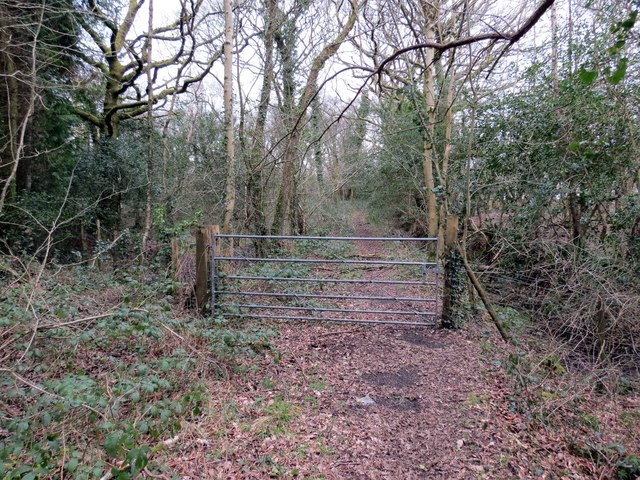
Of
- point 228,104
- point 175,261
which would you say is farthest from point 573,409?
point 228,104

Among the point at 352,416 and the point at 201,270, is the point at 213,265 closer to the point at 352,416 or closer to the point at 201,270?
the point at 201,270

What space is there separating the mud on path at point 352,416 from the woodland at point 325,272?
2 centimetres

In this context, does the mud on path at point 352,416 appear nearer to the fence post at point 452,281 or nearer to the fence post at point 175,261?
the fence post at point 452,281

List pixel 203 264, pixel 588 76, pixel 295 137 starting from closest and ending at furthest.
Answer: pixel 588 76 < pixel 203 264 < pixel 295 137

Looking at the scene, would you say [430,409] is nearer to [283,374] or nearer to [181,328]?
[283,374]

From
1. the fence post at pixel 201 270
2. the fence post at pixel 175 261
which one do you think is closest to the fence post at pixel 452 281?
the fence post at pixel 201 270

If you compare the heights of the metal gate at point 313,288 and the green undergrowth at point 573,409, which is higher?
the metal gate at point 313,288

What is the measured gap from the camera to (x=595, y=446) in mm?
2471

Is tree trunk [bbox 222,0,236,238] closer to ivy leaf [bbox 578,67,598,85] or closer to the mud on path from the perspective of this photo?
the mud on path

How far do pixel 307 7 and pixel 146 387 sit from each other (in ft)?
28.4

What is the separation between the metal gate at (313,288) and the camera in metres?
4.34

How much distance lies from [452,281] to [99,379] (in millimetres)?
4014

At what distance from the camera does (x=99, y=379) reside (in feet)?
9.51

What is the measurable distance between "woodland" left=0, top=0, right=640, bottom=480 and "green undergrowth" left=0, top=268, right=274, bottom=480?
0.03 metres
